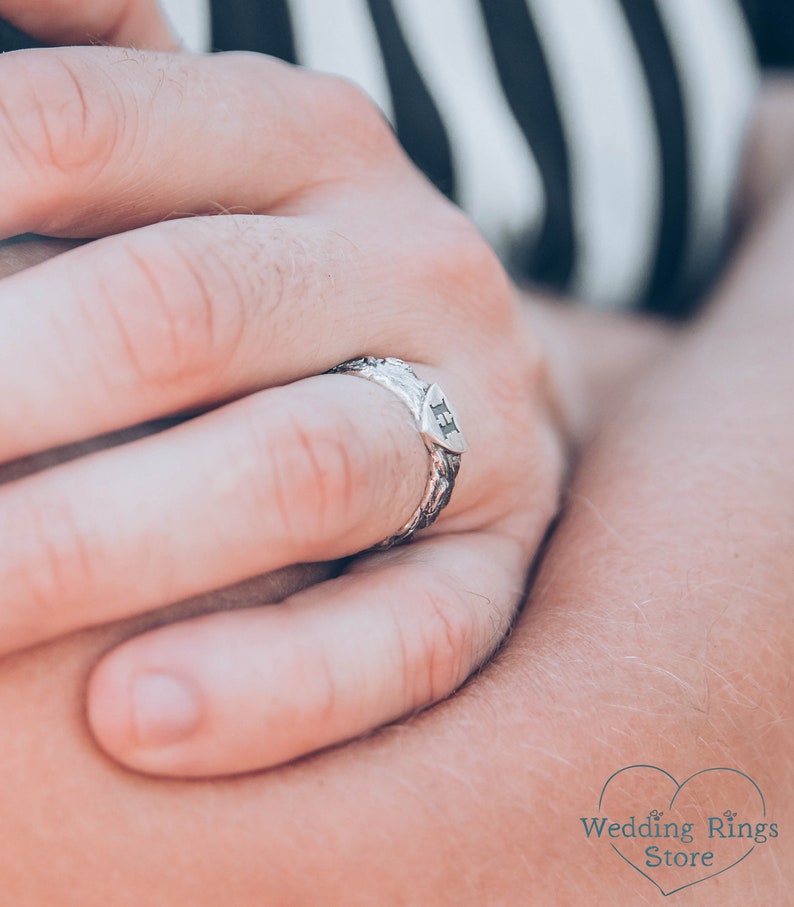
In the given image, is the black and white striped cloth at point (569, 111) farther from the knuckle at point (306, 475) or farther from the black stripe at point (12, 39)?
the knuckle at point (306, 475)

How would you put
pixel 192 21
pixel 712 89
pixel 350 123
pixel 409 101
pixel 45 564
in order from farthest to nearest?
pixel 712 89, pixel 409 101, pixel 192 21, pixel 350 123, pixel 45 564

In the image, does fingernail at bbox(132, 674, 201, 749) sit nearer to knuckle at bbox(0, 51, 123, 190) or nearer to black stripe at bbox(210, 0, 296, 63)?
knuckle at bbox(0, 51, 123, 190)

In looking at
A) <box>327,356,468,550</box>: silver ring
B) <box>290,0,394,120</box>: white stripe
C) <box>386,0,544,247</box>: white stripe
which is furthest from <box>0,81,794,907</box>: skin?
<box>290,0,394,120</box>: white stripe

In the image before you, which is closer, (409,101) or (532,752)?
(532,752)

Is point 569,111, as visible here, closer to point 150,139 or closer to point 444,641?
point 150,139

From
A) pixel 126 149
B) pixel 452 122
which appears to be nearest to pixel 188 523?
pixel 126 149

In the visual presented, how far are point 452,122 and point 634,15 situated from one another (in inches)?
14.8

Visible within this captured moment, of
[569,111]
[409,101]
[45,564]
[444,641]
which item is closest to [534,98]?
[569,111]

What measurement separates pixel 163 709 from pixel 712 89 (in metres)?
1.36

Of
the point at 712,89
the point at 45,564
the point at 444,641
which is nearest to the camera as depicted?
the point at 45,564

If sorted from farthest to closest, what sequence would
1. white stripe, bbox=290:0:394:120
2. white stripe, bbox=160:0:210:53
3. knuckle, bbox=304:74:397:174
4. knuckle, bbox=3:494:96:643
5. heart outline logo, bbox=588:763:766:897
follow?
1. white stripe, bbox=290:0:394:120
2. white stripe, bbox=160:0:210:53
3. knuckle, bbox=304:74:397:174
4. heart outline logo, bbox=588:763:766:897
5. knuckle, bbox=3:494:96:643

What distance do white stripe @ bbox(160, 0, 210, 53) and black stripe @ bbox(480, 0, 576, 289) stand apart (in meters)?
0.46

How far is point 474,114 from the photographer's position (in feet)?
4.27

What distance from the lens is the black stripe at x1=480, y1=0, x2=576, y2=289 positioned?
1.31 metres
